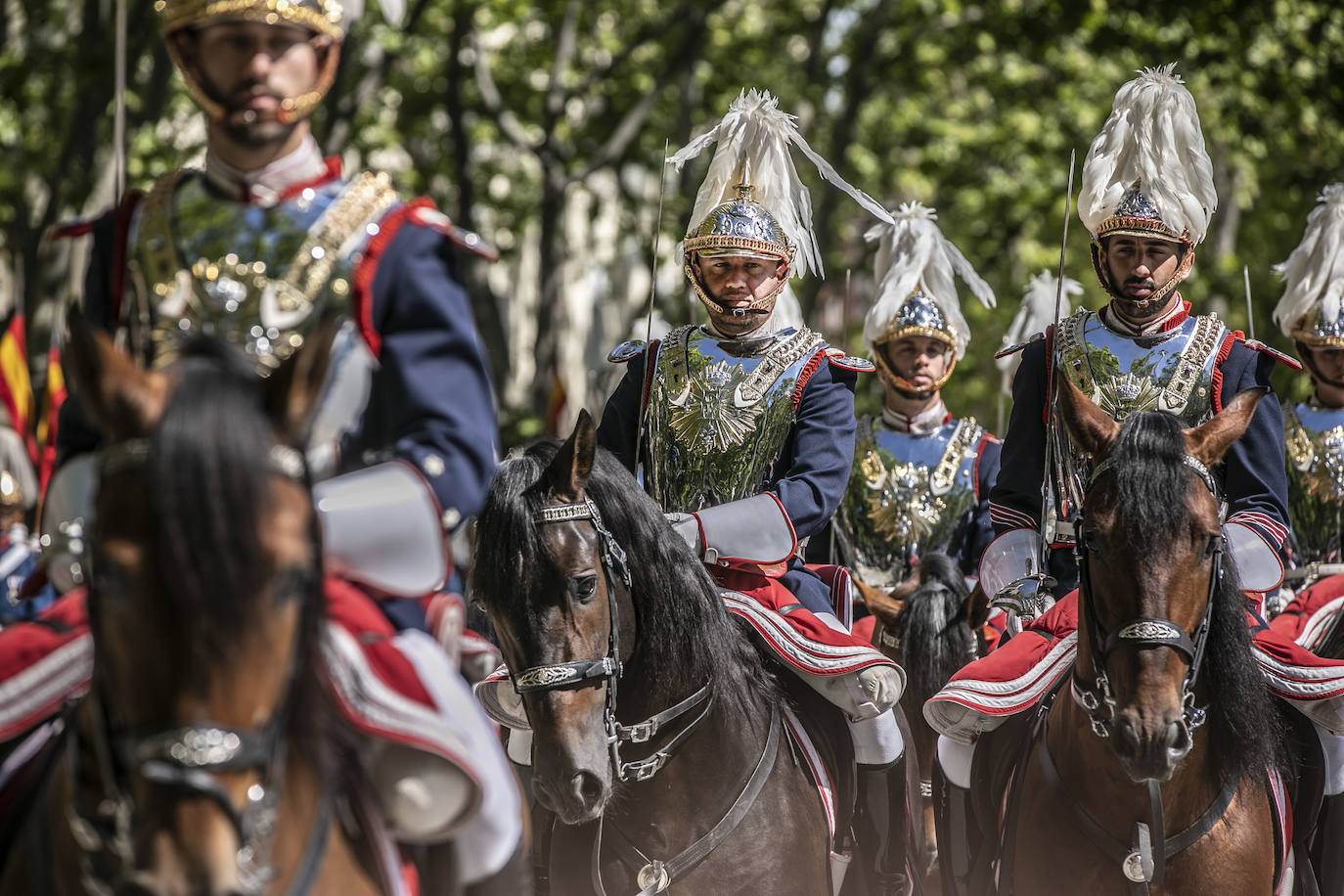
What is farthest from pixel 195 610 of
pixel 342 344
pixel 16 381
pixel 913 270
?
pixel 16 381

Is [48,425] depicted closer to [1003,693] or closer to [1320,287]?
[1003,693]

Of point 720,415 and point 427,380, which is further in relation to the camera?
point 720,415

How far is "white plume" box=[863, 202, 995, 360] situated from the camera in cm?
1052

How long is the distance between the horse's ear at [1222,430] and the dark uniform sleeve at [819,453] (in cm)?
150

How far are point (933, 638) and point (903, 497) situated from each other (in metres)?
1.53

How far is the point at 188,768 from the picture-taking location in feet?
9.54

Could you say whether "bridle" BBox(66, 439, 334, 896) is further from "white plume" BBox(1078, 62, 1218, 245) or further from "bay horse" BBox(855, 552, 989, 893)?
"bay horse" BBox(855, 552, 989, 893)

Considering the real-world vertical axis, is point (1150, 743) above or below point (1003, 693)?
above

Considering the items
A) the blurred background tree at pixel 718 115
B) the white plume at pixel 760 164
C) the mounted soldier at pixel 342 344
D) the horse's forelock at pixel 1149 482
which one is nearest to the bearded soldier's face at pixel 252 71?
the mounted soldier at pixel 342 344

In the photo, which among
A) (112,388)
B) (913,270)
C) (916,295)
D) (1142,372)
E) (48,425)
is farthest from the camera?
(913,270)

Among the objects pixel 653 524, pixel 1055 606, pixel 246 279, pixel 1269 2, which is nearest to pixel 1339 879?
pixel 1055 606

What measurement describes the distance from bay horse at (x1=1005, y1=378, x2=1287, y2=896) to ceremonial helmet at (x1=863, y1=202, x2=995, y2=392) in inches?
189

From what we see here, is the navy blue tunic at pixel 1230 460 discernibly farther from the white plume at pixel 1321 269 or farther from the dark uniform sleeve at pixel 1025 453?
the white plume at pixel 1321 269

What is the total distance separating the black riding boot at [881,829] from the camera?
6582mm
